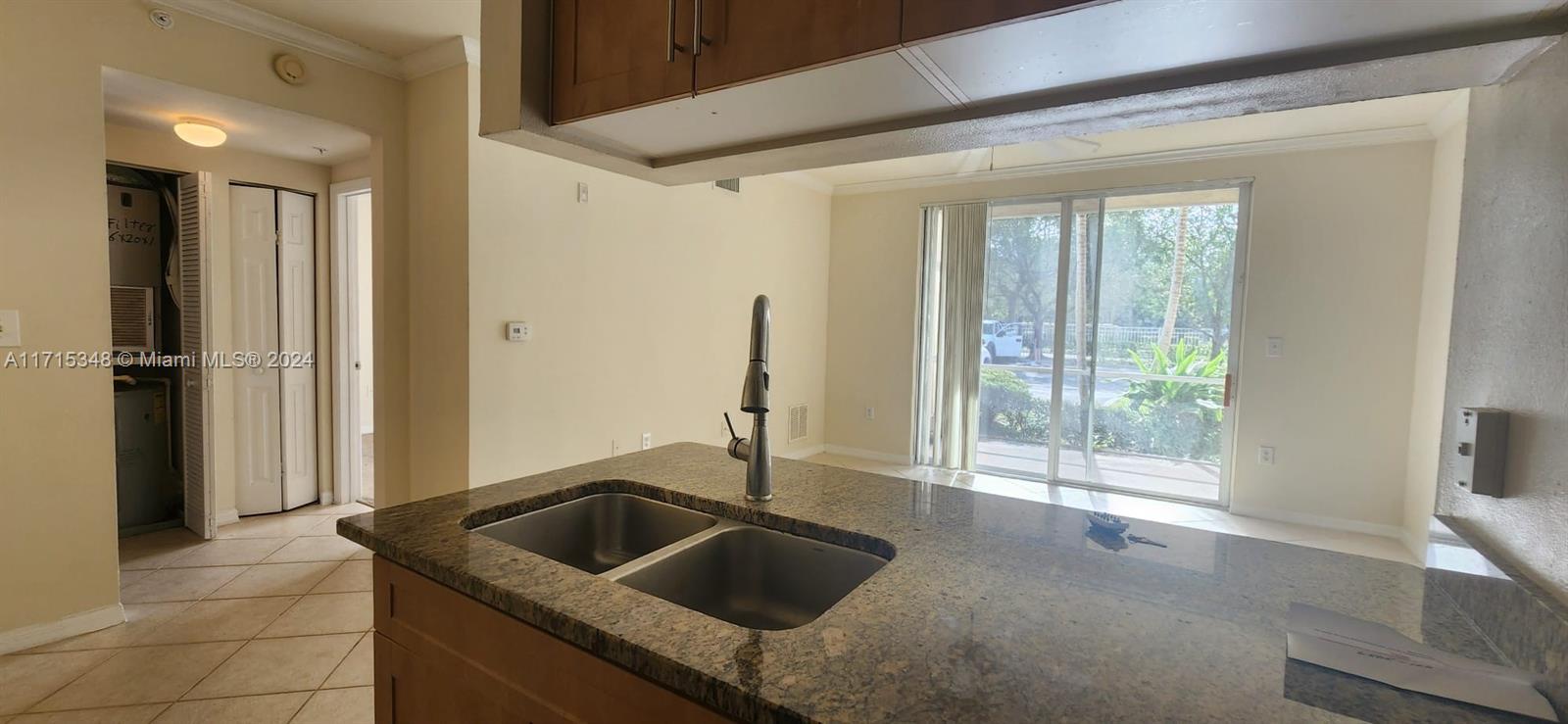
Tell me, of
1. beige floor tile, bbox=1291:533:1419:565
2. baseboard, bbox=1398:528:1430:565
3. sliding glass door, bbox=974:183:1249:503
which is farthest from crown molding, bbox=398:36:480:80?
baseboard, bbox=1398:528:1430:565

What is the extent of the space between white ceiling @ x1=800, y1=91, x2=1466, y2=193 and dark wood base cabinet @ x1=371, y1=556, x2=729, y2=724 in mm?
2453

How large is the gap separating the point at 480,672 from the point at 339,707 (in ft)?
4.94

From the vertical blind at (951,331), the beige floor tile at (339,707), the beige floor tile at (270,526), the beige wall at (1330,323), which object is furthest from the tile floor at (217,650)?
the beige wall at (1330,323)

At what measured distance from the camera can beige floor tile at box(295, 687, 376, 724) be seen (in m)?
1.96

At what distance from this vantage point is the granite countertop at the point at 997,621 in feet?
2.25

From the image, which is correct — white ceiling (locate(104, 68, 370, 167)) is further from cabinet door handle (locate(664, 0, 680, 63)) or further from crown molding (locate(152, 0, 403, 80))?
cabinet door handle (locate(664, 0, 680, 63))

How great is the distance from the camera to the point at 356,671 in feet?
7.27

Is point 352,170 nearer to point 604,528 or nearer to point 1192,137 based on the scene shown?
point 604,528

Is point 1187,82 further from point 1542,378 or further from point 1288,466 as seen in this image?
point 1288,466

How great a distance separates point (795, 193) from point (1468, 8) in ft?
15.4

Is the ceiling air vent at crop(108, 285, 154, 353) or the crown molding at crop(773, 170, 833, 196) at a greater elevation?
the crown molding at crop(773, 170, 833, 196)

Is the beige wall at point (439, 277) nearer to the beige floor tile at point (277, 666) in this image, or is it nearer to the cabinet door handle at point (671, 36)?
the beige floor tile at point (277, 666)

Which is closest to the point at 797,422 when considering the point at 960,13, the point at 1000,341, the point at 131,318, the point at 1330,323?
the point at 1000,341

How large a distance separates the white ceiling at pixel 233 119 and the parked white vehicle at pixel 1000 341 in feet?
14.5
